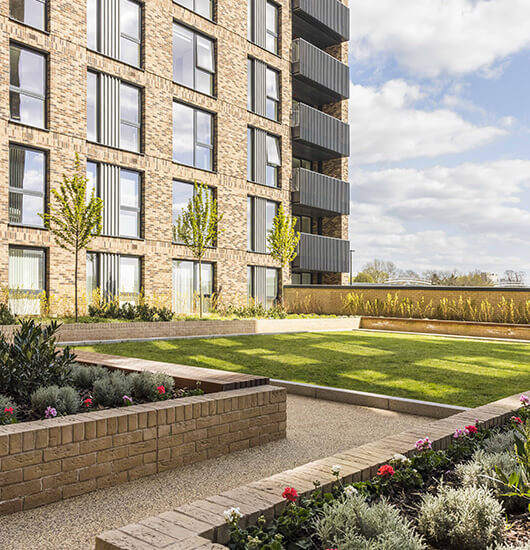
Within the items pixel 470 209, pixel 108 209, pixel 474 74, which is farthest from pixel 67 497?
pixel 470 209

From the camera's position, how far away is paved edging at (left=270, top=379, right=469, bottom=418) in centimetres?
621

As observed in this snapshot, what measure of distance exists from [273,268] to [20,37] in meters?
13.7

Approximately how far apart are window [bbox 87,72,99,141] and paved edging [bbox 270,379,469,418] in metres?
12.9

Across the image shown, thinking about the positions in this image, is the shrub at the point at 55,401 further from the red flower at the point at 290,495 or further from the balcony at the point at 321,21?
the balcony at the point at 321,21

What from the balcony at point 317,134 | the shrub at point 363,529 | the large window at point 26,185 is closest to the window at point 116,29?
the large window at point 26,185

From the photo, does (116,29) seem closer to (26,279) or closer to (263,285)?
(26,279)

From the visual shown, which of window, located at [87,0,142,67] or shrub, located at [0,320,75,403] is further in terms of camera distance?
window, located at [87,0,142,67]

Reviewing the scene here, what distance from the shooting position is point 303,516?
2.55m

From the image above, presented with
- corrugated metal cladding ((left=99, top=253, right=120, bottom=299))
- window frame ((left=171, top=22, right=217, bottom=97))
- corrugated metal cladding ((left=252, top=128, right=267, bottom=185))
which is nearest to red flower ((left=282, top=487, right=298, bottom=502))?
corrugated metal cladding ((left=99, top=253, right=120, bottom=299))

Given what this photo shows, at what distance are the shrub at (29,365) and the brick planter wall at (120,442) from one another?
116 cm

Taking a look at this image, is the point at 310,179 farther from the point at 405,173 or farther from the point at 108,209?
the point at 405,173

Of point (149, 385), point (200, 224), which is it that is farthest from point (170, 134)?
point (149, 385)

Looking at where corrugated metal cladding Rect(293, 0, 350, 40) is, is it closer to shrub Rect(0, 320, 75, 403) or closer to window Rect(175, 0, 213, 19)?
window Rect(175, 0, 213, 19)

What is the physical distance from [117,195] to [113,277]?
9.26 feet
